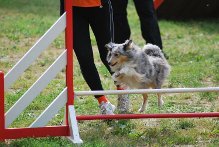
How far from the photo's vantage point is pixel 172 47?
10.7m

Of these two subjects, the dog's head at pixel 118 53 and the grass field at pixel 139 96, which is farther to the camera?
the dog's head at pixel 118 53

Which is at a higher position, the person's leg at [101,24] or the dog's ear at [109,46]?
the person's leg at [101,24]

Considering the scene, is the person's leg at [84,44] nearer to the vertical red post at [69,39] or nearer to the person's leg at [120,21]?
the vertical red post at [69,39]

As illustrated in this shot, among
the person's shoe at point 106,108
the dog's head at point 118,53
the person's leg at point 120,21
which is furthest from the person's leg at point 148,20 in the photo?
the person's shoe at point 106,108

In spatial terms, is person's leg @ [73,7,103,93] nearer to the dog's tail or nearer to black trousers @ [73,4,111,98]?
black trousers @ [73,4,111,98]

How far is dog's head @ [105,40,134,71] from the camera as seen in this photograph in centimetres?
551

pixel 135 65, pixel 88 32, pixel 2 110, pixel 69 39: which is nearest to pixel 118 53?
pixel 135 65

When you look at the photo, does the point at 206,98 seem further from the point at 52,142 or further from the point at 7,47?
the point at 7,47

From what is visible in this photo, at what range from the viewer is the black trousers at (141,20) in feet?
19.9

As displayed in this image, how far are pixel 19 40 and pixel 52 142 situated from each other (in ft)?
22.0

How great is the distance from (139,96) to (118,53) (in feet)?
5.16

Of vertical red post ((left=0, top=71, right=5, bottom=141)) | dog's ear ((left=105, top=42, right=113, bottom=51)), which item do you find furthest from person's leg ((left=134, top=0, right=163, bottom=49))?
vertical red post ((left=0, top=71, right=5, bottom=141))

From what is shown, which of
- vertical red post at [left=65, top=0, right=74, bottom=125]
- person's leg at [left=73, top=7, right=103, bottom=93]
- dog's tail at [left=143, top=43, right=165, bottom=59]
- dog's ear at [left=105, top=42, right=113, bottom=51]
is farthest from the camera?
dog's tail at [left=143, top=43, right=165, bottom=59]

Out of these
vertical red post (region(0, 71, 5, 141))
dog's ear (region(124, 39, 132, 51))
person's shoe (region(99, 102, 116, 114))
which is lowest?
person's shoe (region(99, 102, 116, 114))
